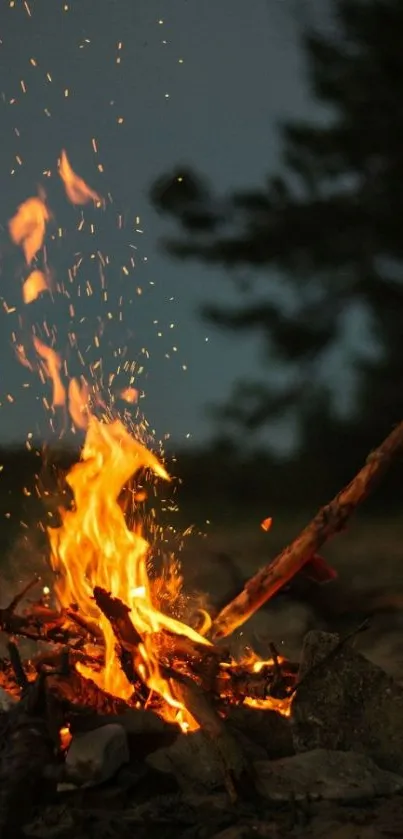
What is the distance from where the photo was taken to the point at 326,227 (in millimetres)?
8461

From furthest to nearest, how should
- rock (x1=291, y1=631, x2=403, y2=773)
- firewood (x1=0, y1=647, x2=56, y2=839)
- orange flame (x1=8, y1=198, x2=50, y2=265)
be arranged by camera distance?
orange flame (x1=8, y1=198, x2=50, y2=265) < rock (x1=291, y1=631, x2=403, y2=773) < firewood (x1=0, y1=647, x2=56, y2=839)

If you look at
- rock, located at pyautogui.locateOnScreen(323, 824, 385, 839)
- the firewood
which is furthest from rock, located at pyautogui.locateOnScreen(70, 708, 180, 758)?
rock, located at pyautogui.locateOnScreen(323, 824, 385, 839)

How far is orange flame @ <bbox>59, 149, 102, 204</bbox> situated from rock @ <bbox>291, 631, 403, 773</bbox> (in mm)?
5494

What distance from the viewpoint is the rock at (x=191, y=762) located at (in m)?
3.40

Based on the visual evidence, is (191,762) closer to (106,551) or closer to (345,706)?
(345,706)

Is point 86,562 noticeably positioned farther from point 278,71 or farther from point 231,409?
point 278,71

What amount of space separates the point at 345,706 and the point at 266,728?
0.39 meters

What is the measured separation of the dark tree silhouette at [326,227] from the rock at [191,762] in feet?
16.0

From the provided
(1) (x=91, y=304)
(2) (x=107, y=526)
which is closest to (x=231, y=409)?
(1) (x=91, y=304)

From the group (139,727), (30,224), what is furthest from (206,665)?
(30,224)

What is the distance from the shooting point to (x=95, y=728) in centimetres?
367

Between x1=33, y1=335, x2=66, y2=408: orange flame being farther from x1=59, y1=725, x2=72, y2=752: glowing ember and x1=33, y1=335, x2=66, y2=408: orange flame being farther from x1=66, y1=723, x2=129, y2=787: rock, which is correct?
x1=66, y1=723, x2=129, y2=787: rock

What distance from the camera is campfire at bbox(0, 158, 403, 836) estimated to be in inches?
130

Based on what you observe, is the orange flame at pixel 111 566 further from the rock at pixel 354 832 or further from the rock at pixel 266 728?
the rock at pixel 354 832
